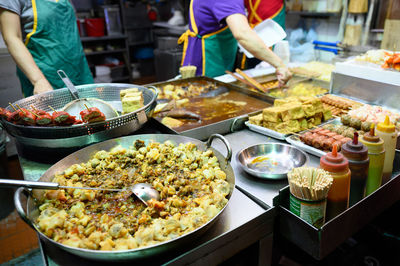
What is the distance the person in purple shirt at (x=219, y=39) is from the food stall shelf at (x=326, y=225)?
164 centimetres

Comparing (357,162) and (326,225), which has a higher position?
(357,162)

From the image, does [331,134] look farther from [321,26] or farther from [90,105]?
[321,26]

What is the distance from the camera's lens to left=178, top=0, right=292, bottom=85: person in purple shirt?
9.66ft

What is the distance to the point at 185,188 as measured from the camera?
140cm

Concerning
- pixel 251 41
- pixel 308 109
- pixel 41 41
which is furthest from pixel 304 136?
pixel 41 41

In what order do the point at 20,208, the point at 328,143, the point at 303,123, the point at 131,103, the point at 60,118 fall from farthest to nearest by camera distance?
the point at 303,123 → the point at 131,103 → the point at 328,143 → the point at 60,118 → the point at 20,208

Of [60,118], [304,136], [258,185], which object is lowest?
[258,185]

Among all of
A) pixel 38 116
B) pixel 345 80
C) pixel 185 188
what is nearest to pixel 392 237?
pixel 345 80

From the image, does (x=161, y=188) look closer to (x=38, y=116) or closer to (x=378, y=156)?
(x=38, y=116)

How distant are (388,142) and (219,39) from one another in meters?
2.47

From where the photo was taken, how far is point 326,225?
1.21 metres

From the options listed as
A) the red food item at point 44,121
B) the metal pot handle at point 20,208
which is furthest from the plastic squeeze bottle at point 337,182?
the red food item at point 44,121

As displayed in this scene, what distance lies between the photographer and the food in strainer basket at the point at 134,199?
1111 millimetres

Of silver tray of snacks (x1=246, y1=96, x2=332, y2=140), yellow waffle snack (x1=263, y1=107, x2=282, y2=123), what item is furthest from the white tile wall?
yellow waffle snack (x1=263, y1=107, x2=282, y2=123)
